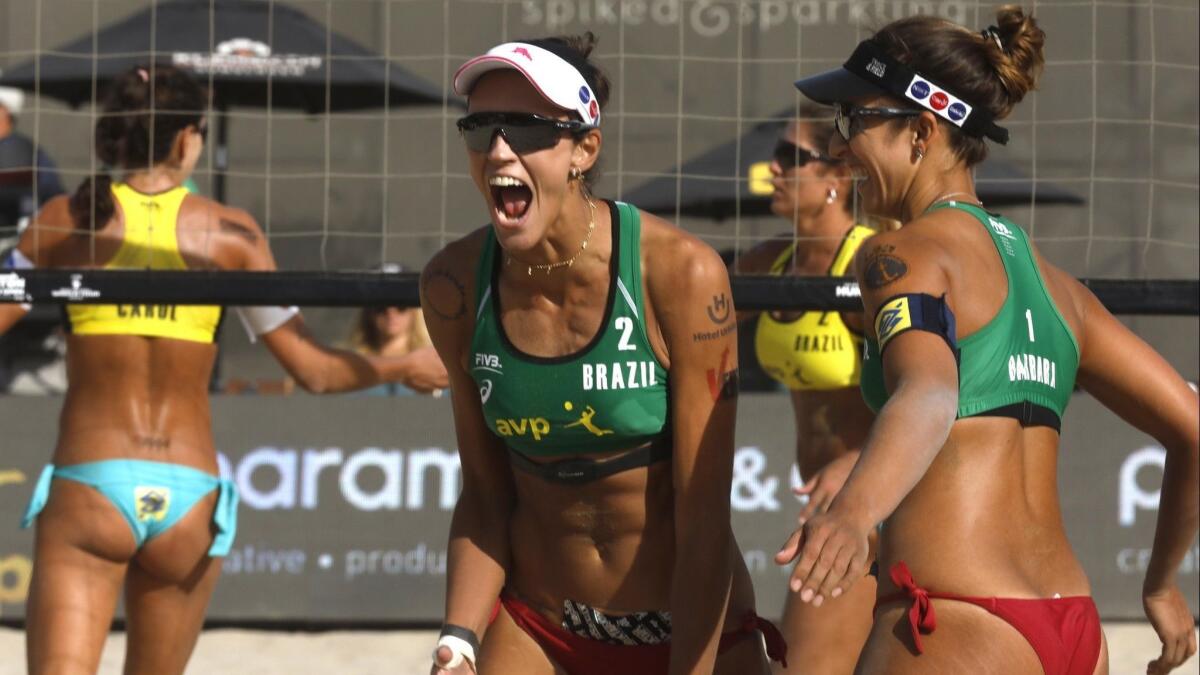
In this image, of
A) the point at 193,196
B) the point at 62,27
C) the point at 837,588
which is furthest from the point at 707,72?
the point at 837,588

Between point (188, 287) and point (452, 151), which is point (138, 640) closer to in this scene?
point (188, 287)

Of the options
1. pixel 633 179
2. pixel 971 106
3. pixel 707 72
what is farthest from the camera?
pixel 707 72

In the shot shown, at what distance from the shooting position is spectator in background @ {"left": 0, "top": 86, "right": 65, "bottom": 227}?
358 inches

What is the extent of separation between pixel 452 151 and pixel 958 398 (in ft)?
25.9

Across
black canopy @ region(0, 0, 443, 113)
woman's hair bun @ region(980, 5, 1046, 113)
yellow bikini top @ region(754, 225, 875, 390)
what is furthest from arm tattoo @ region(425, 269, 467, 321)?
black canopy @ region(0, 0, 443, 113)

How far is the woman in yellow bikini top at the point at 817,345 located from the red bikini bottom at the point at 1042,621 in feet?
6.96

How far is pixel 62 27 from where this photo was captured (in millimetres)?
10844

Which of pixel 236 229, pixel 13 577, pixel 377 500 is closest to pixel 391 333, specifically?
pixel 377 500

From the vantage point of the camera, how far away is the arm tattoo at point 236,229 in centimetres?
515

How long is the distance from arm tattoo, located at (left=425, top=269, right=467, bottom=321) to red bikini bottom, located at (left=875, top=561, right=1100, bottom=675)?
3.43 ft

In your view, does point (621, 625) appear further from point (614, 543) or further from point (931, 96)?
point (931, 96)

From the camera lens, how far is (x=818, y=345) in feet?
17.8

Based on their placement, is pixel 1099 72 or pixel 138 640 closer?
pixel 138 640

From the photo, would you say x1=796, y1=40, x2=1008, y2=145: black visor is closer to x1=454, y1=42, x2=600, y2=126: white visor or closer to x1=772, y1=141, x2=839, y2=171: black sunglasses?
x1=454, y1=42, x2=600, y2=126: white visor
